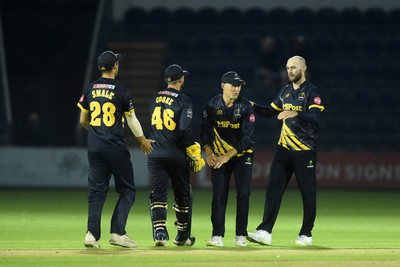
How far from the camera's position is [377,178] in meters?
22.3

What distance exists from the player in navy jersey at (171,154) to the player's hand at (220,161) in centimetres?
18

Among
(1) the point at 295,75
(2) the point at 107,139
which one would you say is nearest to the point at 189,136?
(2) the point at 107,139

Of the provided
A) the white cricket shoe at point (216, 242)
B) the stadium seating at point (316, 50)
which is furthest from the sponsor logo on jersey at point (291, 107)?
the stadium seating at point (316, 50)

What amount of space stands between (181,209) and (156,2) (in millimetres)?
16894

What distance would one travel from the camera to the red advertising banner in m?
22.2

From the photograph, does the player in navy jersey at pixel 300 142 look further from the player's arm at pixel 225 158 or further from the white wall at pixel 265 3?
the white wall at pixel 265 3

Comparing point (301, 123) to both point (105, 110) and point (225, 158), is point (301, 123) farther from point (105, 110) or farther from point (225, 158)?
point (105, 110)

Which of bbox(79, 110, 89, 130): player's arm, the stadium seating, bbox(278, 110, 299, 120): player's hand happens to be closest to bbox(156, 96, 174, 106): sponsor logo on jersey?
bbox(79, 110, 89, 130): player's arm

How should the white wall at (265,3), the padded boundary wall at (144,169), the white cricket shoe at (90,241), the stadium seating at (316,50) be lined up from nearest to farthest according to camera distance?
1. the white cricket shoe at (90,241)
2. the padded boundary wall at (144,169)
3. the stadium seating at (316,50)
4. the white wall at (265,3)

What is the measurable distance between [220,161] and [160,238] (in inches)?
43.1

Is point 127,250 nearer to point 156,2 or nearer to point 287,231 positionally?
point 287,231

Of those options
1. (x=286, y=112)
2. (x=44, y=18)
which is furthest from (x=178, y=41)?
(x=286, y=112)

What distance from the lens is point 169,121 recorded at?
11.2 meters

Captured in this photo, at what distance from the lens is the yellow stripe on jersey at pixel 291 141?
38.0ft
